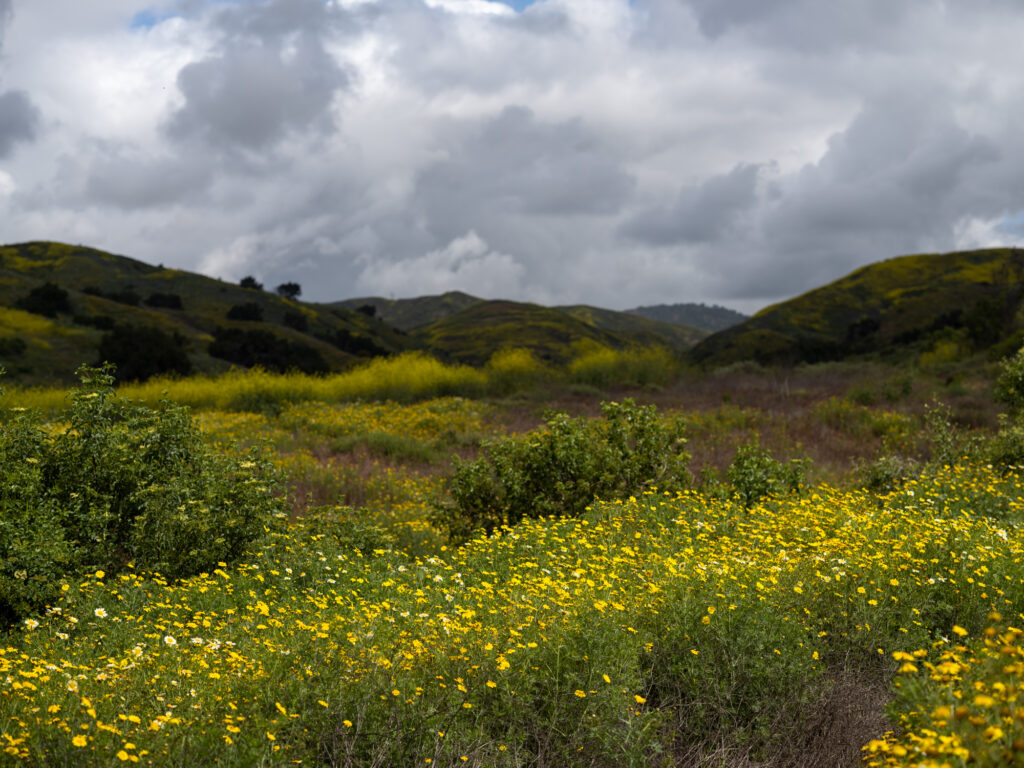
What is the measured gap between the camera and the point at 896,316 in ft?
161

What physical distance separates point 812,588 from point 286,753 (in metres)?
3.17

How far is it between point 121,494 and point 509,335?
201 ft

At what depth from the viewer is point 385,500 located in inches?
416

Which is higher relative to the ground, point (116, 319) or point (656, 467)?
point (116, 319)

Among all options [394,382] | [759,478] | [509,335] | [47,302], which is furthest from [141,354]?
[509,335]

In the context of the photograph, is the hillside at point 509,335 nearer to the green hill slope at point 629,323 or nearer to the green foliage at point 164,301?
the green foliage at point 164,301

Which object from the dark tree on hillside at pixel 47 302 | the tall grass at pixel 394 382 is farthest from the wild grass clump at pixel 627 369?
the dark tree on hillside at pixel 47 302

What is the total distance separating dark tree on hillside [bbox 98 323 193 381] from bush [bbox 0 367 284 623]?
67.5ft

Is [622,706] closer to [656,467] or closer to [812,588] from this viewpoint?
[812,588]

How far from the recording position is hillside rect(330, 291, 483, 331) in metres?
117

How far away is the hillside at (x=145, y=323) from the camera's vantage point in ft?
88.0

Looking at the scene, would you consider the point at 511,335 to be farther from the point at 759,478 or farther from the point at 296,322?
the point at 759,478

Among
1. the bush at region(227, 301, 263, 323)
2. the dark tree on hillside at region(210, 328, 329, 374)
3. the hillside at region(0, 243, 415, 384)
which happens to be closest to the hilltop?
the hillside at region(0, 243, 415, 384)

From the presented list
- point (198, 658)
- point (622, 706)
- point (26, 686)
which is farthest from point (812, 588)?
point (26, 686)
